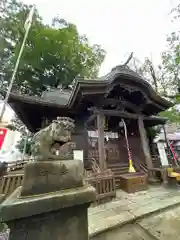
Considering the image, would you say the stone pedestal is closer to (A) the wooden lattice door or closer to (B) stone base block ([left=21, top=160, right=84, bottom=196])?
(B) stone base block ([left=21, top=160, right=84, bottom=196])

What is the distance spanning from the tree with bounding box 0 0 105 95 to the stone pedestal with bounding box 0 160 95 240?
1108 centimetres

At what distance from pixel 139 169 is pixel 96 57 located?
1383cm

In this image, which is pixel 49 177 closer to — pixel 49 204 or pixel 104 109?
pixel 49 204

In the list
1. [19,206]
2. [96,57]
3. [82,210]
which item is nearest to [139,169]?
[82,210]

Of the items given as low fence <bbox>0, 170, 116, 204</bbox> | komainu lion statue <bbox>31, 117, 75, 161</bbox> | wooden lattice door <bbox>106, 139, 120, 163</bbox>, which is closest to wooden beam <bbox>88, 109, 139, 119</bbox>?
wooden lattice door <bbox>106, 139, 120, 163</bbox>

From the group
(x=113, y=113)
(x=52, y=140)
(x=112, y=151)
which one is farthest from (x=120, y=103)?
(x=52, y=140)

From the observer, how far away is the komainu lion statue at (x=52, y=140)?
141 centimetres

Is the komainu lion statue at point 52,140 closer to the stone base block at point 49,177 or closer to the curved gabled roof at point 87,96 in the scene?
the stone base block at point 49,177

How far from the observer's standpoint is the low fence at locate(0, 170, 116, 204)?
3.70 metres

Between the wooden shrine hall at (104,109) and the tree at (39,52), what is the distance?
6.05m

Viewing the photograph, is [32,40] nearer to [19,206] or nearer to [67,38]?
[67,38]

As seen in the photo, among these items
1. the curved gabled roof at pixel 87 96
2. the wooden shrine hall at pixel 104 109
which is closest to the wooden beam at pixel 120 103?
the wooden shrine hall at pixel 104 109

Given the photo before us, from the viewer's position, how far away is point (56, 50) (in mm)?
11797

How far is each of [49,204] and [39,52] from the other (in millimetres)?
12875
